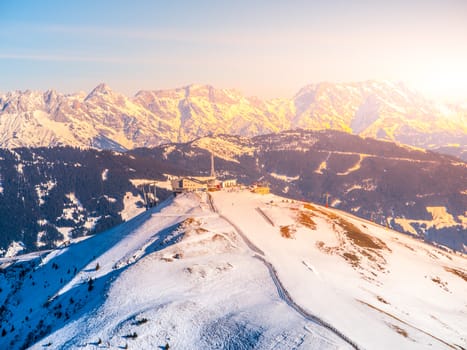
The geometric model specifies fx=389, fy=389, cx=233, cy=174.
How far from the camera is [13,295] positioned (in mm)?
107438

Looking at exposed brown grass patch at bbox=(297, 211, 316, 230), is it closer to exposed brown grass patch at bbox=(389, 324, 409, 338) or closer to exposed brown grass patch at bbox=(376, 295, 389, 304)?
exposed brown grass patch at bbox=(376, 295, 389, 304)

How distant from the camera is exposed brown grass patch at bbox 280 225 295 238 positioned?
108m

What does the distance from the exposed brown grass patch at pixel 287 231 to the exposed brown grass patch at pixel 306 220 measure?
749cm

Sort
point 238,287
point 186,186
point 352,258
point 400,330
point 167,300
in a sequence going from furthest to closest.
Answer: point 186,186, point 352,258, point 238,287, point 167,300, point 400,330

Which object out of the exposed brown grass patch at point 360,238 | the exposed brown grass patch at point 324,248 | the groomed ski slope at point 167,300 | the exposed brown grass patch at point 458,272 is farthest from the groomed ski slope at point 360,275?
the groomed ski slope at point 167,300

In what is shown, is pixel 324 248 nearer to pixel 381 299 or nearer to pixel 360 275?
pixel 360 275

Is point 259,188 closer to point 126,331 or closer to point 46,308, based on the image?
point 46,308

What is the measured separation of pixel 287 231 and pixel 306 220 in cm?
1465

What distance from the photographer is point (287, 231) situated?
366 ft

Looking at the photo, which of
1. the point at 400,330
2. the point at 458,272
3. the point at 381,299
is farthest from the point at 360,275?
the point at 458,272

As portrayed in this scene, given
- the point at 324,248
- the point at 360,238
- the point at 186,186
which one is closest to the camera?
the point at 324,248

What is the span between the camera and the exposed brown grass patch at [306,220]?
12001 cm

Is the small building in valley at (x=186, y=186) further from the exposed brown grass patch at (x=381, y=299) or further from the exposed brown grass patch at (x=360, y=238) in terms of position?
the exposed brown grass patch at (x=381, y=299)

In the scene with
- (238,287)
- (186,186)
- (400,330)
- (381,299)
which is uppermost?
(400,330)
